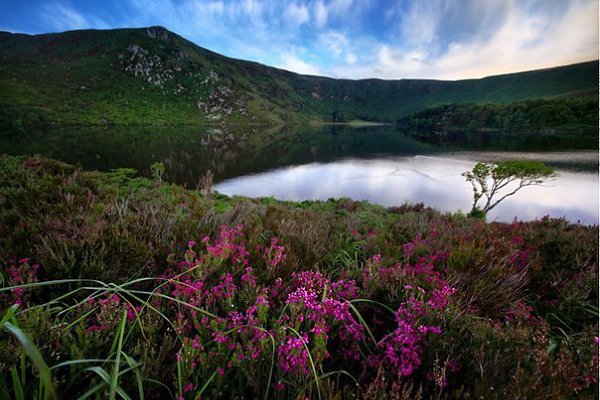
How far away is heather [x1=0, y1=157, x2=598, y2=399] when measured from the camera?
4.41ft

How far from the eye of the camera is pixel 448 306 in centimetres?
189

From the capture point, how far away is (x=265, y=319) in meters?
1.58

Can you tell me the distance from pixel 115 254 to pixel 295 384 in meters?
1.92

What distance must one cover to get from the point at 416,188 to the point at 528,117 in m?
131

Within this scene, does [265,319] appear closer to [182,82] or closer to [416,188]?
[416,188]

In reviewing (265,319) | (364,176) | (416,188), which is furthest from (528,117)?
(265,319)

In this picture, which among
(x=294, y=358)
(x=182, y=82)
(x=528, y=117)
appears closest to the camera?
(x=294, y=358)

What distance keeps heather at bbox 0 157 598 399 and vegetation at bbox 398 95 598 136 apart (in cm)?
14375

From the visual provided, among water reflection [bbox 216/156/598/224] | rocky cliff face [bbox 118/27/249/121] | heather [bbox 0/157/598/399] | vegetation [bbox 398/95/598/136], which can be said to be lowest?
water reflection [bbox 216/156/598/224]

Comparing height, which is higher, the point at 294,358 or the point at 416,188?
the point at 294,358

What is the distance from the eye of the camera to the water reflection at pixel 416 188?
27.0 meters

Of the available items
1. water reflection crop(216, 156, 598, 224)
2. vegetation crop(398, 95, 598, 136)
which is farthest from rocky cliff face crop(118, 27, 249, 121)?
water reflection crop(216, 156, 598, 224)

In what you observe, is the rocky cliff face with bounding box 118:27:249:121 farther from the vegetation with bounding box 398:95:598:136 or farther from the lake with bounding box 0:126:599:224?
the lake with bounding box 0:126:599:224

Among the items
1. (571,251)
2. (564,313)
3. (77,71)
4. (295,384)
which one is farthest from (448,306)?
(77,71)
